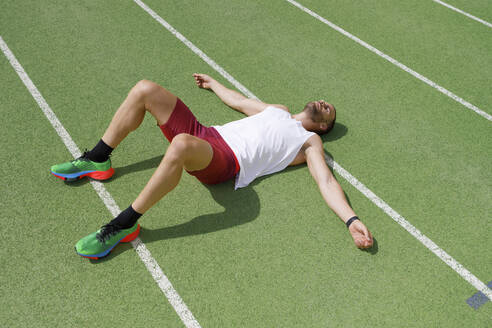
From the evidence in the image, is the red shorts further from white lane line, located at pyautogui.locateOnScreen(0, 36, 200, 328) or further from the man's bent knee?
white lane line, located at pyautogui.locateOnScreen(0, 36, 200, 328)

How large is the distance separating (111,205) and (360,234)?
2.43 m

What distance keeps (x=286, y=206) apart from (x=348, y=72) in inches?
115

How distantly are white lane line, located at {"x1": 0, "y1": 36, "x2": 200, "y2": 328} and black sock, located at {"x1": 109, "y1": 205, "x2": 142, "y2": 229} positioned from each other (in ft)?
0.92

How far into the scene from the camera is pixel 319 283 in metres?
3.42

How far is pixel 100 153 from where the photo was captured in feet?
12.9

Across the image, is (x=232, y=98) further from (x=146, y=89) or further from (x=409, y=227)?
(x=409, y=227)

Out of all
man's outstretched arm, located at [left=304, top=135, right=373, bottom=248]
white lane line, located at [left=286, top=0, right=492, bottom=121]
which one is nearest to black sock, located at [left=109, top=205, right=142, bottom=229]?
man's outstretched arm, located at [left=304, top=135, right=373, bottom=248]

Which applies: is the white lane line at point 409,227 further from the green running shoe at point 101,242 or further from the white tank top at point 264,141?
the green running shoe at point 101,242

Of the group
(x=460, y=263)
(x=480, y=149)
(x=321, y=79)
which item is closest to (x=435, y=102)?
(x=480, y=149)

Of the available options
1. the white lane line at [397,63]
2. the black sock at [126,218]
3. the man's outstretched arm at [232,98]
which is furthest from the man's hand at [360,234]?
the white lane line at [397,63]

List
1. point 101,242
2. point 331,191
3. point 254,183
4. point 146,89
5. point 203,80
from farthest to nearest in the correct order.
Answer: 1. point 203,80
2. point 254,183
3. point 331,191
4. point 146,89
5. point 101,242

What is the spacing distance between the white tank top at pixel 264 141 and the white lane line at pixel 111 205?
1178mm

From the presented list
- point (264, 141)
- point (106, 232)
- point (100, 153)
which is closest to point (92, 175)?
point (100, 153)

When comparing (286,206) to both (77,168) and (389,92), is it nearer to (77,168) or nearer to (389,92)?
(77,168)
